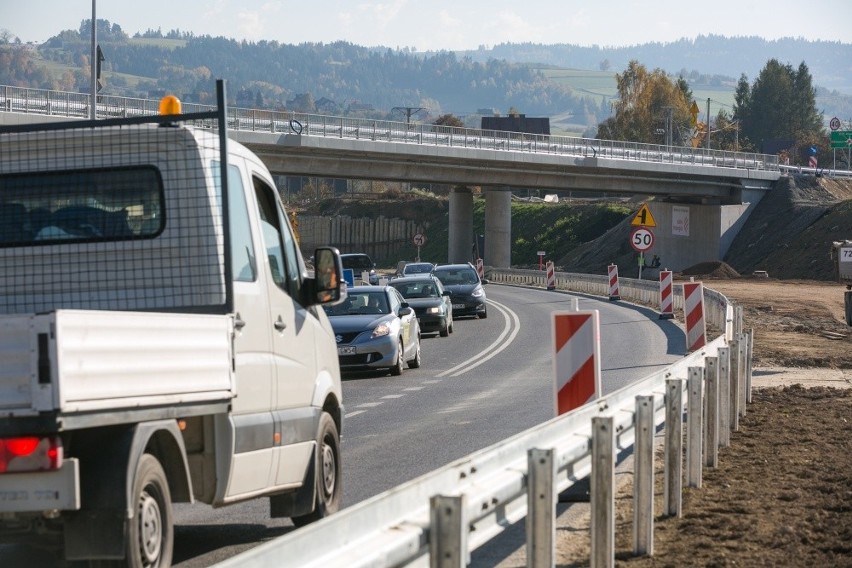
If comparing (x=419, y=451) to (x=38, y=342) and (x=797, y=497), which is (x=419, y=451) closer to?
(x=797, y=497)

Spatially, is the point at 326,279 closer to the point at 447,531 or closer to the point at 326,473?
the point at 326,473

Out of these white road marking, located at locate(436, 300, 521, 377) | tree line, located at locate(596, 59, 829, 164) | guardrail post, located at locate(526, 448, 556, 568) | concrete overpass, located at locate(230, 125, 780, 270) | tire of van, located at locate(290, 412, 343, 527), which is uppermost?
tree line, located at locate(596, 59, 829, 164)

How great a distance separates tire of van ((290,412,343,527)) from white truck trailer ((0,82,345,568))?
0.06 ft

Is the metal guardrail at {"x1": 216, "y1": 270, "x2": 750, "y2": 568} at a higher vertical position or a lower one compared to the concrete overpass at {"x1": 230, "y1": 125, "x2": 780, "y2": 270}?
lower

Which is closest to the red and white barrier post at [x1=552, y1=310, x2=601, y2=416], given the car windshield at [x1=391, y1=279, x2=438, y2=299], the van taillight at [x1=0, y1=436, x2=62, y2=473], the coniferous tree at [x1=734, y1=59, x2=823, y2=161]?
the van taillight at [x1=0, y1=436, x2=62, y2=473]

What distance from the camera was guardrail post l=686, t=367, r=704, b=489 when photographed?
32.2 feet

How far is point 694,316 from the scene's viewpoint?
22078mm

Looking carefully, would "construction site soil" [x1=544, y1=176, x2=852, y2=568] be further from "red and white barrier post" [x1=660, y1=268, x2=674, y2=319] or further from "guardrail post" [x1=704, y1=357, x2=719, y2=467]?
"red and white barrier post" [x1=660, y1=268, x2=674, y2=319]

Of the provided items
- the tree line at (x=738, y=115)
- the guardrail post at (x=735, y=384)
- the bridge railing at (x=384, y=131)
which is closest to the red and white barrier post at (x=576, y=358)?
the guardrail post at (x=735, y=384)

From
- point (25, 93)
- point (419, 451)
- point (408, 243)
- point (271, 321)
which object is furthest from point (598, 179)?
point (271, 321)

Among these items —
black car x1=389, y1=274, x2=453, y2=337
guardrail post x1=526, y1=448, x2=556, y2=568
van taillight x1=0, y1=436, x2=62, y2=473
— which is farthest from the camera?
black car x1=389, y1=274, x2=453, y2=337

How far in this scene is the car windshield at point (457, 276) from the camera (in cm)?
4125

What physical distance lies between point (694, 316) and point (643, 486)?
14.5 metres

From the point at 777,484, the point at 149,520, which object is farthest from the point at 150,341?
the point at 777,484
